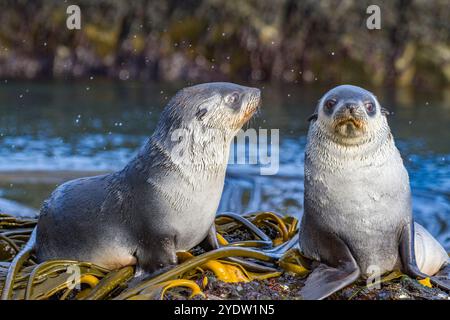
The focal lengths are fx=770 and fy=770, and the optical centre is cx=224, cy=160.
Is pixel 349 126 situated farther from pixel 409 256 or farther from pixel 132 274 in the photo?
pixel 132 274

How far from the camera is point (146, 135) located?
1888 cm

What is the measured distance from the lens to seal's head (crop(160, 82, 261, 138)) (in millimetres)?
5059

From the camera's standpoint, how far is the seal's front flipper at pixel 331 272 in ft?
15.3

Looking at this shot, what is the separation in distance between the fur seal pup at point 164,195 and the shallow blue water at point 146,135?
16.5 feet

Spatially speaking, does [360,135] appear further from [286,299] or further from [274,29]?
[274,29]

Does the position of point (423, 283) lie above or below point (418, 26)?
below

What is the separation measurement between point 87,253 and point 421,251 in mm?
2289

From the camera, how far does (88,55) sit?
30.7 m

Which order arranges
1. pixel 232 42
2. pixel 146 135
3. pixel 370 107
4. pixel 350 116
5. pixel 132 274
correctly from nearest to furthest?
pixel 350 116
pixel 370 107
pixel 132 274
pixel 146 135
pixel 232 42

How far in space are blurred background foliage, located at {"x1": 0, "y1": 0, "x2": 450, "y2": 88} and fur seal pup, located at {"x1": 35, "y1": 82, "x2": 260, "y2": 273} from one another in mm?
24151

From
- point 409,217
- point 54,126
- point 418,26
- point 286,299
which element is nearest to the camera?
point 286,299


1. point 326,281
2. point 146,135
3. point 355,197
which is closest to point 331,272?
point 326,281

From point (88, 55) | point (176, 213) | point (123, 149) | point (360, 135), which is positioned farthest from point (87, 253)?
point (88, 55)

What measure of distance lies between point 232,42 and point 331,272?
1040 inches
